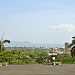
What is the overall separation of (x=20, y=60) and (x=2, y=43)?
4766 mm

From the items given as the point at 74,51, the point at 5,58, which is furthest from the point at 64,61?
the point at 74,51

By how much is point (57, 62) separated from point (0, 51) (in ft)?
29.3

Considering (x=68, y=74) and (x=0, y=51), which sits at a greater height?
(x=0, y=51)

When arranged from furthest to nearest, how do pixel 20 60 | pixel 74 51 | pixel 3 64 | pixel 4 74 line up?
1. pixel 74 51
2. pixel 20 60
3. pixel 3 64
4. pixel 4 74

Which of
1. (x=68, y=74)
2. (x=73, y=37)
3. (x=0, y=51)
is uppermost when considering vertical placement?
(x=73, y=37)

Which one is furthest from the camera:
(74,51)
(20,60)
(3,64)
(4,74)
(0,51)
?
(74,51)

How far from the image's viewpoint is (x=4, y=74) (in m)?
16.8

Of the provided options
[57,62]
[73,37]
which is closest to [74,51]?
[73,37]

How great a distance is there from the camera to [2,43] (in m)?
30.2

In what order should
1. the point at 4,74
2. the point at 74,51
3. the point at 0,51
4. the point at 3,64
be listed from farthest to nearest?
the point at 74,51
the point at 0,51
the point at 3,64
the point at 4,74

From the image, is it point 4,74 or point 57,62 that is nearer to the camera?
point 4,74

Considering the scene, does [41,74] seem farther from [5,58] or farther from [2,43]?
[2,43]

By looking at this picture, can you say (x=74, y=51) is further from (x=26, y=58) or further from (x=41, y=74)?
(x=41, y=74)

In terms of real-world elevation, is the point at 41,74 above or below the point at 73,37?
below
